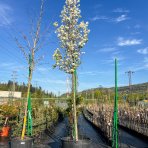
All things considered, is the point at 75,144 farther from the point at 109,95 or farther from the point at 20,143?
the point at 109,95

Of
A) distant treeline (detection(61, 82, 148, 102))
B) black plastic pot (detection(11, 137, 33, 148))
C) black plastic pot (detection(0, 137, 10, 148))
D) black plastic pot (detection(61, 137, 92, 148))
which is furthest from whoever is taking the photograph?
distant treeline (detection(61, 82, 148, 102))

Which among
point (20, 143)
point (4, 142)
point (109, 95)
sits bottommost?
point (4, 142)

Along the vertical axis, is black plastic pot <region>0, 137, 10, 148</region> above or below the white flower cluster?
below

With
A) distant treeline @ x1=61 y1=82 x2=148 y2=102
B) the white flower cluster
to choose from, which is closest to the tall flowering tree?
the white flower cluster

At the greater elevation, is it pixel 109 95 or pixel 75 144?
pixel 109 95

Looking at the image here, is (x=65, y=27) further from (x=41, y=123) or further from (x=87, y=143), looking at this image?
(x=41, y=123)

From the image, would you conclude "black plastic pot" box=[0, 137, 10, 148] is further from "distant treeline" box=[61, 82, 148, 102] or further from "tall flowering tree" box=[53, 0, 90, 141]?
"distant treeline" box=[61, 82, 148, 102]

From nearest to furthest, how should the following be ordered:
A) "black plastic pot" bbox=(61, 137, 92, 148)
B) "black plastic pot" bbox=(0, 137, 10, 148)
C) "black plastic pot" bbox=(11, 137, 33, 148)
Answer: "black plastic pot" bbox=(61, 137, 92, 148) → "black plastic pot" bbox=(11, 137, 33, 148) → "black plastic pot" bbox=(0, 137, 10, 148)

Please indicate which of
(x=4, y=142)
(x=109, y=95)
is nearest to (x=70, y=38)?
(x=4, y=142)

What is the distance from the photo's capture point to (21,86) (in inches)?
3568

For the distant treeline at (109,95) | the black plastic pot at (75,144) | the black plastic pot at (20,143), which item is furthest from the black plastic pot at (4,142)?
the distant treeline at (109,95)

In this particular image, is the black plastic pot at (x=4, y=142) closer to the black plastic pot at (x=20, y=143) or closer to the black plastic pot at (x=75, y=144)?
the black plastic pot at (x=20, y=143)

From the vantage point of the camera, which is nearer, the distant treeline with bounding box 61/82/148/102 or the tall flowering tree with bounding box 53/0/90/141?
the tall flowering tree with bounding box 53/0/90/141

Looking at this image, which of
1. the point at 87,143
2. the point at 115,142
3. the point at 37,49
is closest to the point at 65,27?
the point at 37,49
